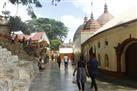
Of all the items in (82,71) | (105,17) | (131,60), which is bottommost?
(82,71)

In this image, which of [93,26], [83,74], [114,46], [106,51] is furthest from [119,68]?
[93,26]

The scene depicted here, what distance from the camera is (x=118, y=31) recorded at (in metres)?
26.7

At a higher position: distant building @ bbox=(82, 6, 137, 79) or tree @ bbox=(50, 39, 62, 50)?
tree @ bbox=(50, 39, 62, 50)

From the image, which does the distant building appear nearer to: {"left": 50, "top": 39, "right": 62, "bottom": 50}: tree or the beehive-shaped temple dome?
the beehive-shaped temple dome

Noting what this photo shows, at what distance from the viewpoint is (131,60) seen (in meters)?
26.6

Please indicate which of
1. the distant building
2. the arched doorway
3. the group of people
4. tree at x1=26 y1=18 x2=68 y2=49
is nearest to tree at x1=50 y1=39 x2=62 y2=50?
tree at x1=26 y1=18 x2=68 y2=49

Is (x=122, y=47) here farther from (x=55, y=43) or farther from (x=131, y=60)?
(x=55, y=43)

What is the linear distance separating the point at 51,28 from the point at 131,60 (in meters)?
74.0

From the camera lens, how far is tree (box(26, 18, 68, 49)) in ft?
325

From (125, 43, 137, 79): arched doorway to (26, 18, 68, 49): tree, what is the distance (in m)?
70.8

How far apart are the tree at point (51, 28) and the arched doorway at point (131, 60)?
2786 inches

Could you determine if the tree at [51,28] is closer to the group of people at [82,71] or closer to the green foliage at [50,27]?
the green foliage at [50,27]

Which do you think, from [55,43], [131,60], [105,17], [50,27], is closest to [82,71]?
[131,60]

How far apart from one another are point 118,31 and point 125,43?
1055mm
